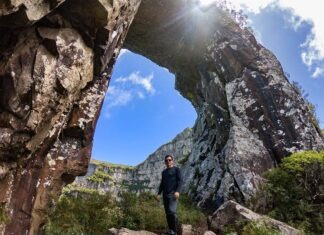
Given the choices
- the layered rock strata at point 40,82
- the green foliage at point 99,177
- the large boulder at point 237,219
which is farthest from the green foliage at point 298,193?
the green foliage at point 99,177

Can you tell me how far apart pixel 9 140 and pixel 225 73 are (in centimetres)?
1437

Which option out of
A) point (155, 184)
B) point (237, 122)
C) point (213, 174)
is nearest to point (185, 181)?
point (213, 174)

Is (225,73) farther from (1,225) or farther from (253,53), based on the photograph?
(1,225)

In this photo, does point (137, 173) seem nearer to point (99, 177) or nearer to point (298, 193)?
point (99, 177)

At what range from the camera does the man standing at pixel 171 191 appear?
34.3ft

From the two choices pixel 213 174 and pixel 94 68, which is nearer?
pixel 94 68

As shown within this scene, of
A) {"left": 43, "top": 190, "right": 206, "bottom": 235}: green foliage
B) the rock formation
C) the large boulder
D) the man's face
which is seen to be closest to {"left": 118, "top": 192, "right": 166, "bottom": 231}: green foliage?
{"left": 43, "top": 190, "right": 206, "bottom": 235}: green foliage

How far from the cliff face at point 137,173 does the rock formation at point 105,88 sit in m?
21.1

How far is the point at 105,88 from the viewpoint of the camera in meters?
15.6

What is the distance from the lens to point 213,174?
1986cm

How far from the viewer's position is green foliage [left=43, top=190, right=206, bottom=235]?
1255cm

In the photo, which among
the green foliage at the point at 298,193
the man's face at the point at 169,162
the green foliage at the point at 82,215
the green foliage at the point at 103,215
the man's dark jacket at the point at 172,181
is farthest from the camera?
the green foliage at the point at 298,193

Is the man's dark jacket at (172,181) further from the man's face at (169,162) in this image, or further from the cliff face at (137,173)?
the cliff face at (137,173)

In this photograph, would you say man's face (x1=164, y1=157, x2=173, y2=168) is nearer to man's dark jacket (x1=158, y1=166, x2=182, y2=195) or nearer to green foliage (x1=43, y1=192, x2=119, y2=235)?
man's dark jacket (x1=158, y1=166, x2=182, y2=195)
